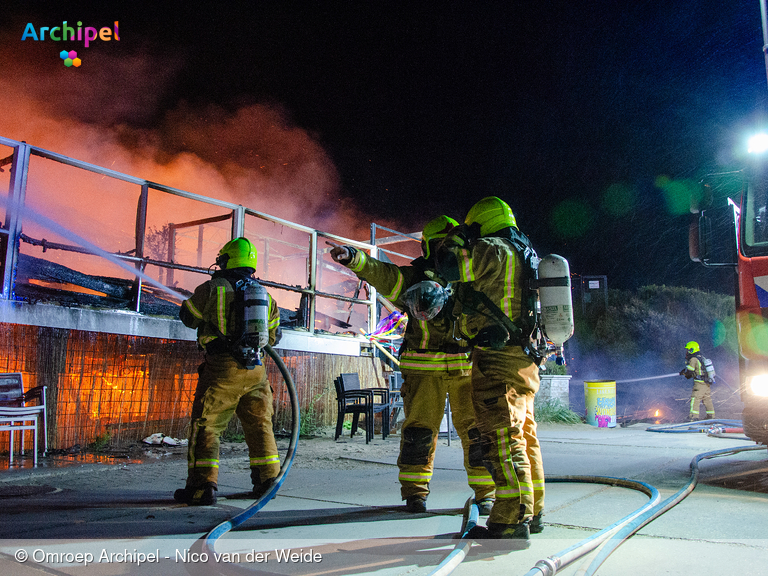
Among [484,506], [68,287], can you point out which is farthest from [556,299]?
[68,287]

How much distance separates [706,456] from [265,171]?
53.5 ft

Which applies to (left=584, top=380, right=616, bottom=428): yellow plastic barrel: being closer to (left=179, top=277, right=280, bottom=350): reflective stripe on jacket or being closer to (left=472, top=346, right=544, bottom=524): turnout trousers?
(left=472, top=346, right=544, bottom=524): turnout trousers

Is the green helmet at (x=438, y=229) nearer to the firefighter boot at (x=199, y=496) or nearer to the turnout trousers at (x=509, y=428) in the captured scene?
the turnout trousers at (x=509, y=428)

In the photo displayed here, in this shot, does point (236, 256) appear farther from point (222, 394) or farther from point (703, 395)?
point (703, 395)

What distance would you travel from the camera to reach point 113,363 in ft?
20.4

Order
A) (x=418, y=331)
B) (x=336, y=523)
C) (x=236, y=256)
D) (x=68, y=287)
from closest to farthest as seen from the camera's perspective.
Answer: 1. (x=336, y=523)
2. (x=418, y=331)
3. (x=236, y=256)
4. (x=68, y=287)

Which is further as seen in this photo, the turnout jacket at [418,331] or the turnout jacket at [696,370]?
the turnout jacket at [696,370]

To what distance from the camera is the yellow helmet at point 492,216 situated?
11.0ft

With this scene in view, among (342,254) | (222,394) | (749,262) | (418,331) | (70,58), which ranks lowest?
(222,394)

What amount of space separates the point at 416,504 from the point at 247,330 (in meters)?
1.74

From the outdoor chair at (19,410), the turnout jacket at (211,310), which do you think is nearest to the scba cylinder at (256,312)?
the turnout jacket at (211,310)

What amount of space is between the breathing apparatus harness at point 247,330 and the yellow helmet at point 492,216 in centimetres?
174

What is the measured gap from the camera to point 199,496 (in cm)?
368

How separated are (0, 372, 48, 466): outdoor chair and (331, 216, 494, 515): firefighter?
3.72 m
